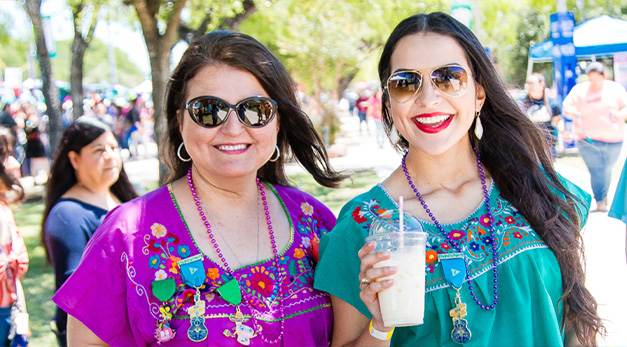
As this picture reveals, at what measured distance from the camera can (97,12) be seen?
38.3 feet

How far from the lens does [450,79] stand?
92.0 inches

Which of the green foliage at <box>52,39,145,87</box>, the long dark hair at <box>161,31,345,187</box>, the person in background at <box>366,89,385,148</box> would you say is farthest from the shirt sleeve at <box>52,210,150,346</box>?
the green foliage at <box>52,39,145,87</box>

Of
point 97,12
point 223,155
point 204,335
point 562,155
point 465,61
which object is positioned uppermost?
point 97,12

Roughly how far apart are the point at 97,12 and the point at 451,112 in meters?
10.7

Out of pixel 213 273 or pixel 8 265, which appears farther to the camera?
pixel 8 265

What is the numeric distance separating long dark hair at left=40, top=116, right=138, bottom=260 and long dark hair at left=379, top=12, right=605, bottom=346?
2559 mm

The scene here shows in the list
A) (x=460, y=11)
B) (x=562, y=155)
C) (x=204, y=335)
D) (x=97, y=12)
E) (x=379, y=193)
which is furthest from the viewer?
(x=562, y=155)

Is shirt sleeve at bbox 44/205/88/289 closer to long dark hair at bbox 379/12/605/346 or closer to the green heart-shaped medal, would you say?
the green heart-shaped medal

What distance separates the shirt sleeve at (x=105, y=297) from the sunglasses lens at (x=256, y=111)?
26.2 inches

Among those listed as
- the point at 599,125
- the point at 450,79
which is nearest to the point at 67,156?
the point at 450,79

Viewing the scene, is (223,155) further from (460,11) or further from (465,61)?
(460,11)

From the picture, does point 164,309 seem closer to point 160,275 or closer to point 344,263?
point 160,275

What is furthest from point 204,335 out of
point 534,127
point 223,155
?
point 534,127

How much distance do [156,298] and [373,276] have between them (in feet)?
2.67
